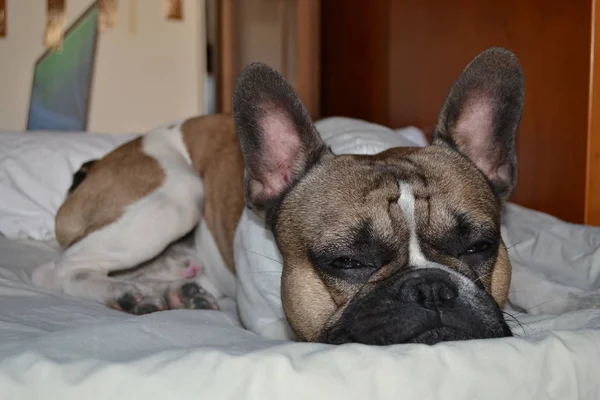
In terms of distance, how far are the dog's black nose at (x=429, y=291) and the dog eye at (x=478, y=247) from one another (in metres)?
0.32

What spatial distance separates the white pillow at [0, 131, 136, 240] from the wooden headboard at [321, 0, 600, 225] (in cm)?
194

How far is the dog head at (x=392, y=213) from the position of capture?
197 cm

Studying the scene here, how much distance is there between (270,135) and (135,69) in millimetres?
5076

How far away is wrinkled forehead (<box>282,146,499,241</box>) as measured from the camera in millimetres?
2225

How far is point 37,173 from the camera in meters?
4.71

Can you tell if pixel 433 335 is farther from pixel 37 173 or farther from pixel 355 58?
pixel 355 58

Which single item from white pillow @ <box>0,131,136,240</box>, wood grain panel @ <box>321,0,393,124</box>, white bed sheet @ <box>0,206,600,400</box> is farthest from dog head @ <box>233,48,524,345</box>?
wood grain panel @ <box>321,0,393,124</box>

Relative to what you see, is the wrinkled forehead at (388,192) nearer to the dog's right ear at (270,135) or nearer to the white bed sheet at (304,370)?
the dog's right ear at (270,135)

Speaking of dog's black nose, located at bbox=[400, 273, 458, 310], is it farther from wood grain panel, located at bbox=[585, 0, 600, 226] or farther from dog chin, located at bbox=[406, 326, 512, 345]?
wood grain panel, located at bbox=[585, 0, 600, 226]

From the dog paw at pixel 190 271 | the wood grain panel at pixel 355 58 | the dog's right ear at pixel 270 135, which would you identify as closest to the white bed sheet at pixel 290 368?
the dog's right ear at pixel 270 135

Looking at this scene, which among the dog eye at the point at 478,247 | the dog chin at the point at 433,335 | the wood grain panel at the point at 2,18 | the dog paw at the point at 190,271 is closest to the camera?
the dog chin at the point at 433,335

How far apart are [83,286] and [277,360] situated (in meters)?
1.79

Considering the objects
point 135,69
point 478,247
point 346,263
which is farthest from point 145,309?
point 135,69

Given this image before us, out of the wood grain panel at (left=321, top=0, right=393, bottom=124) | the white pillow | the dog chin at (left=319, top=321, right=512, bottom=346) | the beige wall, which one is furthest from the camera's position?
the beige wall
